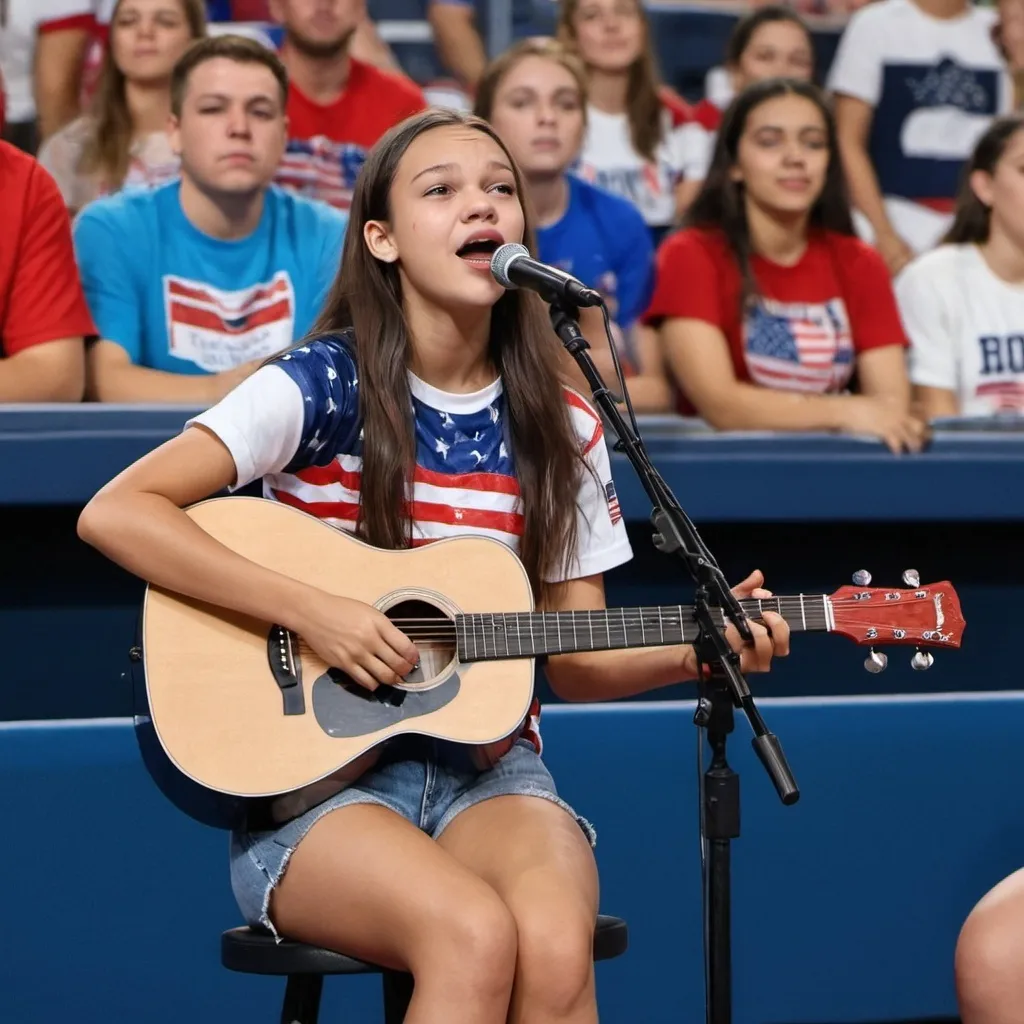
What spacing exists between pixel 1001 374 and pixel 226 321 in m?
1.78

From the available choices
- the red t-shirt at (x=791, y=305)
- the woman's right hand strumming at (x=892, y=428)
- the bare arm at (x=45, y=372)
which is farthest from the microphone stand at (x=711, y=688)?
the red t-shirt at (x=791, y=305)

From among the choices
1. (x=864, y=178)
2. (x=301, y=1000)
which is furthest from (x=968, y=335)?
(x=301, y=1000)

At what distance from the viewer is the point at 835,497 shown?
300 cm

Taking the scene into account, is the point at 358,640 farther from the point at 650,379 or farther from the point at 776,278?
the point at 776,278

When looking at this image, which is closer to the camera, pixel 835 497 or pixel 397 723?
pixel 397 723

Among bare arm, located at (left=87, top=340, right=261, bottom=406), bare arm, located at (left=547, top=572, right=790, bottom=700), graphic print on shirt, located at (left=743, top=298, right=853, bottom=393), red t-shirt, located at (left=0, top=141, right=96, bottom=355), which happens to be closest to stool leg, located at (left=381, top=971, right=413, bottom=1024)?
bare arm, located at (left=547, top=572, right=790, bottom=700)

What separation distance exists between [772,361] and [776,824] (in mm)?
1206

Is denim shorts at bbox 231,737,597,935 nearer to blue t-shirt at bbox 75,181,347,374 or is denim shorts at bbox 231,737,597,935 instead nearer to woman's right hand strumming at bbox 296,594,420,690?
woman's right hand strumming at bbox 296,594,420,690

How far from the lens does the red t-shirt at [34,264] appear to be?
3.25m

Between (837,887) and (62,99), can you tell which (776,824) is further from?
(62,99)

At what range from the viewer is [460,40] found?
4961 millimetres

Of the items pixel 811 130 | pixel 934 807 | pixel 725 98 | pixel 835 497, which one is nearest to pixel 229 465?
pixel 835 497

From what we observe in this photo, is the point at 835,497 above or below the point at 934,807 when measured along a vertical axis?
above

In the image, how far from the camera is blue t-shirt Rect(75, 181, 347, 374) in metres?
3.50
